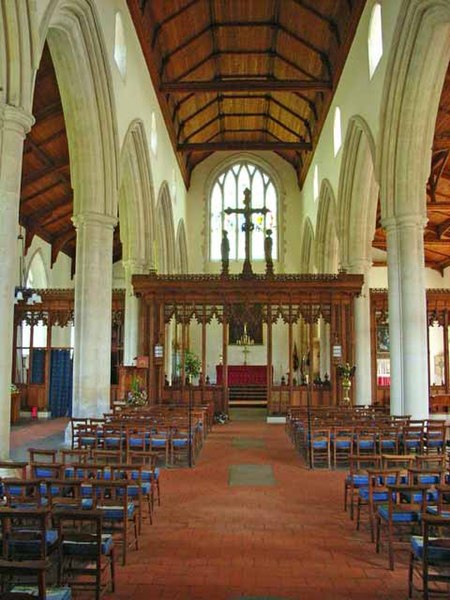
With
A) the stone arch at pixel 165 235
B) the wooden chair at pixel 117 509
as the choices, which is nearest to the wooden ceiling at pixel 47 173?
the stone arch at pixel 165 235

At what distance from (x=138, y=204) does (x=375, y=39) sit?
7056 mm

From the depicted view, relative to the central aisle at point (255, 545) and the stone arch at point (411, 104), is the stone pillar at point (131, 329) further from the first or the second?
the central aisle at point (255, 545)

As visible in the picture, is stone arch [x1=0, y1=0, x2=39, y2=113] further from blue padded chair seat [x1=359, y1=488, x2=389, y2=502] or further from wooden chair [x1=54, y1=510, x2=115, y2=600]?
blue padded chair seat [x1=359, y1=488, x2=389, y2=502]

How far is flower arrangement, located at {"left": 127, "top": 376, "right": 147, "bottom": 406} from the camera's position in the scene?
14008 millimetres

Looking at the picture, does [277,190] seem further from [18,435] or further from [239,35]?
[18,435]

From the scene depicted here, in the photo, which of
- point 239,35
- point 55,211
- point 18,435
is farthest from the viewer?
point 55,211

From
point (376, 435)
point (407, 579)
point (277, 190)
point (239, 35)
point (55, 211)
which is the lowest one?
point (407, 579)

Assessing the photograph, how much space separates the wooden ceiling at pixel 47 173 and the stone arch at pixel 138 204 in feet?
6.68

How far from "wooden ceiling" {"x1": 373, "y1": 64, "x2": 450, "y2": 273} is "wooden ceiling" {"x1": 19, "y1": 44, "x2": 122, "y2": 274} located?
8847 millimetres

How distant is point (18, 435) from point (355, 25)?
39.4 feet

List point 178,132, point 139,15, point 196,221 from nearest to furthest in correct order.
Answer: point 139,15 → point 178,132 → point 196,221

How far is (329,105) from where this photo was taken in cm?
1875

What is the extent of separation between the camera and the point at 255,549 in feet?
16.5

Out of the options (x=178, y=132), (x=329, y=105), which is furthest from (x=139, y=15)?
(x=178, y=132)
